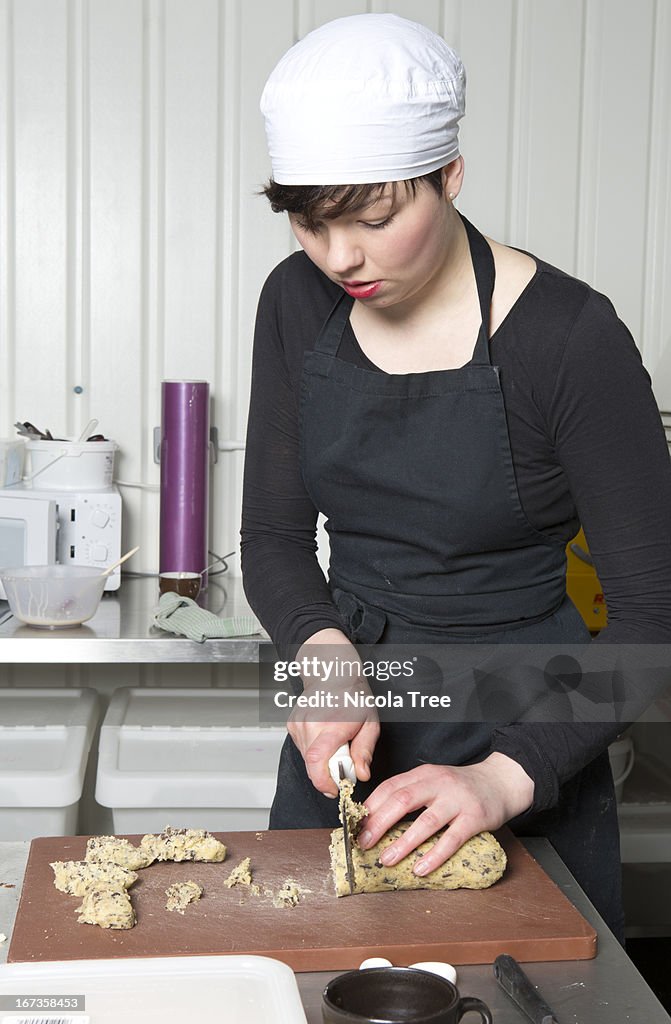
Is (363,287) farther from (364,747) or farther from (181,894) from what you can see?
(181,894)

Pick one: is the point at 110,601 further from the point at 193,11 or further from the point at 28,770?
the point at 193,11

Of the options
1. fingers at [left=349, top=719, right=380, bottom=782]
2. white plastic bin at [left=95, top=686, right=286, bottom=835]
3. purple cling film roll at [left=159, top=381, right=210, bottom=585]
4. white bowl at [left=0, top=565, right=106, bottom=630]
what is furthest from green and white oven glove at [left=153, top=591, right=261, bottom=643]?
fingers at [left=349, top=719, right=380, bottom=782]

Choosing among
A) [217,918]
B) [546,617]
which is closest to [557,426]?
[546,617]

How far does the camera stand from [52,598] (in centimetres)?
210

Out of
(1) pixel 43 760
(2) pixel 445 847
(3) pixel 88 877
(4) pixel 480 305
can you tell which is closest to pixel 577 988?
(2) pixel 445 847

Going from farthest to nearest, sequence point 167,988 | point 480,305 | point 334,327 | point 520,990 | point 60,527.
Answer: point 60,527
point 334,327
point 480,305
point 520,990
point 167,988

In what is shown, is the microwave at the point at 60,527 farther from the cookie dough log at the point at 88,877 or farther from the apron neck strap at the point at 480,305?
the cookie dough log at the point at 88,877

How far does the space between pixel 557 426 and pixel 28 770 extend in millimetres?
1268

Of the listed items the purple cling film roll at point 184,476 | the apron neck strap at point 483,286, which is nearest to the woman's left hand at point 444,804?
the apron neck strap at point 483,286

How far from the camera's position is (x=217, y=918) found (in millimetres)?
954

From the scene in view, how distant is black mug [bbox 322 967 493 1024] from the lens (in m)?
0.72

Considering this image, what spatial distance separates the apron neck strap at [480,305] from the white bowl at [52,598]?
955mm

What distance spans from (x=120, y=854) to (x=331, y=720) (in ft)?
0.78

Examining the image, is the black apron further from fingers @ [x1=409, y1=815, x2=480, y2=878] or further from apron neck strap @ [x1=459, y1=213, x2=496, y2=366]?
fingers @ [x1=409, y1=815, x2=480, y2=878]
